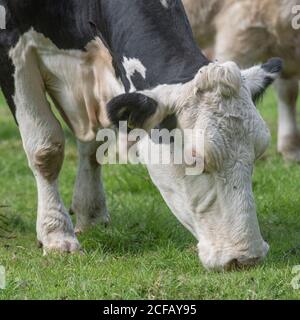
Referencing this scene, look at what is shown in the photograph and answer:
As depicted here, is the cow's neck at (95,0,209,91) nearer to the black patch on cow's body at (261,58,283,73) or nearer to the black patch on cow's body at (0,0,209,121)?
the black patch on cow's body at (0,0,209,121)

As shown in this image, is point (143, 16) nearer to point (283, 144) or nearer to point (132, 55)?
point (132, 55)

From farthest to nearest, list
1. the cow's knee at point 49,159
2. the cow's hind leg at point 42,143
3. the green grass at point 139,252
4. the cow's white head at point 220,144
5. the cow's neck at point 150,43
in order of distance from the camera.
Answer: the cow's knee at point 49,159
the cow's hind leg at point 42,143
the cow's neck at point 150,43
the cow's white head at point 220,144
the green grass at point 139,252

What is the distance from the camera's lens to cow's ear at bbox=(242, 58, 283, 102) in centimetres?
623

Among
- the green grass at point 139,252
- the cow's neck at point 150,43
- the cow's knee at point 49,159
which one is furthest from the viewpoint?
the cow's knee at point 49,159

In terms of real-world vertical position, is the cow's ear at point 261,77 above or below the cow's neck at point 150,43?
below

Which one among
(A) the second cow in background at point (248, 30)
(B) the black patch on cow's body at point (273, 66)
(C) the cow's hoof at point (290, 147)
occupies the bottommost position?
(C) the cow's hoof at point (290, 147)

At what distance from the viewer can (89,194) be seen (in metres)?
7.78

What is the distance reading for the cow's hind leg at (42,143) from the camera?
23.0ft

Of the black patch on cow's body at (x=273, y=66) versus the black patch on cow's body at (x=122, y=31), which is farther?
the black patch on cow's body at (x=273, y=66)

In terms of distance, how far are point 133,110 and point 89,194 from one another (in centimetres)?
203

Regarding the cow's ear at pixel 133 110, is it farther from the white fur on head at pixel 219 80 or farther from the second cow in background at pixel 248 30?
the second cow in background at pixel 248 30

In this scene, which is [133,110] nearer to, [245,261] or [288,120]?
[245,261]

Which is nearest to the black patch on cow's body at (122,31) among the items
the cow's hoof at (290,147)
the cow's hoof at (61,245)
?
the cow's hoof at (61,245)

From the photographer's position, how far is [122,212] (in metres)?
8.00
